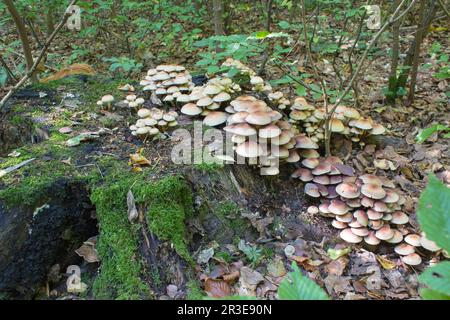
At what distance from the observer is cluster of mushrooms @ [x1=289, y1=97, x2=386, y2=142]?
4492 mm

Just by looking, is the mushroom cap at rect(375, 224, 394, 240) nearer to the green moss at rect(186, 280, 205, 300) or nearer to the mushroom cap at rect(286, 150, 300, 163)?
the mushroom cap at rect(286, 150, 300, 163)

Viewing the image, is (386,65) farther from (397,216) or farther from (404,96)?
(397,216)

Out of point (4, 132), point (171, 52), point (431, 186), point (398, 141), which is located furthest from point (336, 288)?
point (171, 52)

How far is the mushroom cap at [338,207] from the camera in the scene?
376 cm

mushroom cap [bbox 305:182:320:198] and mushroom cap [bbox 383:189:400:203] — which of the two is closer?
mushroom cap [bbox 383:189:400:203]

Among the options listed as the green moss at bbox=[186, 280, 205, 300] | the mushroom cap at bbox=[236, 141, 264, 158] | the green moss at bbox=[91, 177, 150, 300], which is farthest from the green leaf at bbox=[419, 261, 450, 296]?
the mushroom cap at bbox=[236, 141, 264, 158]

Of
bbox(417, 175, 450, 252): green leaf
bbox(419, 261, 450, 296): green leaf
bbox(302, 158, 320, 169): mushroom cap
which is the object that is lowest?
bbox(302, 158, 320, 169): mushroom cap

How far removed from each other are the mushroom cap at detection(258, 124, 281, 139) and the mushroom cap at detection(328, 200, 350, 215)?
0.93 m

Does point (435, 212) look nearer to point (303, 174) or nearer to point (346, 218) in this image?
point (346, 218)

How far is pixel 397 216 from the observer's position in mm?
3701

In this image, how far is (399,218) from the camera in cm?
368

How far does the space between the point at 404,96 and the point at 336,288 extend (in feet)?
14.5

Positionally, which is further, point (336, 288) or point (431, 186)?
point (336, 288)
